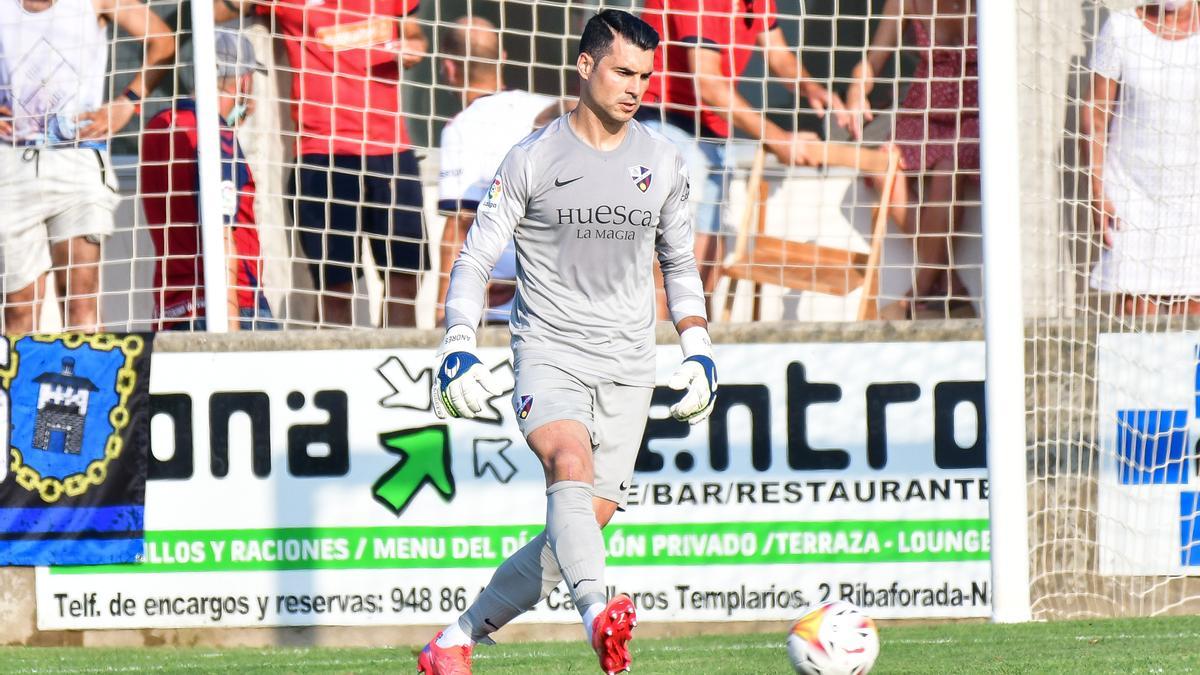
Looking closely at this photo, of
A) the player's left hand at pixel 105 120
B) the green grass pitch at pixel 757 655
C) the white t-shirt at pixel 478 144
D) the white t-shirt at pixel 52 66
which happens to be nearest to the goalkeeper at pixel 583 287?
the green grass pitch at pixel 757 655

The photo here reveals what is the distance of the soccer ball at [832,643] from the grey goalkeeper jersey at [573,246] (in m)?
0.90

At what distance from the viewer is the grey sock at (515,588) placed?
16.1ft

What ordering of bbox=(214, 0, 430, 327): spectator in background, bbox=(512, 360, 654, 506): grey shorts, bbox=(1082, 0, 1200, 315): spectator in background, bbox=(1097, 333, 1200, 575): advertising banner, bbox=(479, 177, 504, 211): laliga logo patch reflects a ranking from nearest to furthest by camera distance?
bbox=(512, 360, 654, 506): grey shorts
bbox=(479, 177, 504, 211): laliga logo patch
bbox=(1097, 333, 1200, 575): advertising banner
bbox=(1082, 0, 1200, 315): spectator in background
bbox=(214, 0, 430, 327): spectator in background

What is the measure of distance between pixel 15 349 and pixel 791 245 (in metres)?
4.10

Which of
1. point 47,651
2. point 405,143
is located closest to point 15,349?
point 47,651

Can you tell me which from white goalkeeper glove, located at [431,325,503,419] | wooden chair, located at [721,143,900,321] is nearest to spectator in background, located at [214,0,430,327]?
wooden chair, located at [721,143,900,321]

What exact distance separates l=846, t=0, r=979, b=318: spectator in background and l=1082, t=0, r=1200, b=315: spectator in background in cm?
87

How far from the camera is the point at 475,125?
8.89 meters

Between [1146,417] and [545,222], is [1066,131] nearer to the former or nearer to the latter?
[1146,417]

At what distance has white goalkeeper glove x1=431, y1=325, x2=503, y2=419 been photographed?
4629mm

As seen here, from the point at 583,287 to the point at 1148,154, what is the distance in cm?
413

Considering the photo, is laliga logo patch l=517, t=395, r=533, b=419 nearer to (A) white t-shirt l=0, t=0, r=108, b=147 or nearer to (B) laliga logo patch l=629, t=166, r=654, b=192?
(B) laliga logo patch l=629, t=166, r=654, b=192

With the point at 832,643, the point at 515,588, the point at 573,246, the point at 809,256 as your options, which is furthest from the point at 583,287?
the point at 809,256

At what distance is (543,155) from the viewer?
496 centimetres
